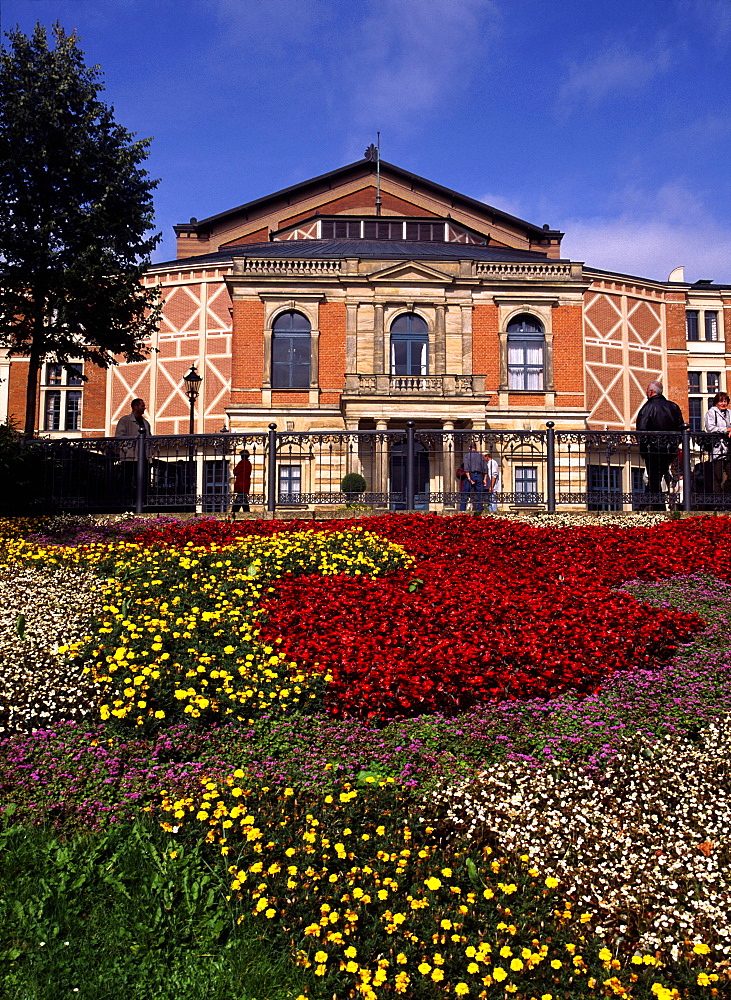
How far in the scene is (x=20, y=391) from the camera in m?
44.2

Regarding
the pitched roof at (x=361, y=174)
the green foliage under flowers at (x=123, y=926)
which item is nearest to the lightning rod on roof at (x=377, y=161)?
the pitched roof at (x=361, y=174)

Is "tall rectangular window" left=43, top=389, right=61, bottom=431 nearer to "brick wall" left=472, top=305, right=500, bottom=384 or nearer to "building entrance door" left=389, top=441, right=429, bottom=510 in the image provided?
"brick wall" left=472, top=305, right=500, bottom=384

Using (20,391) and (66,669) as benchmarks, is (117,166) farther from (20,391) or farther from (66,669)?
(20,391)

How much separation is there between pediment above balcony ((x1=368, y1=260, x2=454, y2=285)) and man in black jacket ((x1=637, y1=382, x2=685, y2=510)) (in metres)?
18.3

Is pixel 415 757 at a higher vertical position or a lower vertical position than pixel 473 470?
lower

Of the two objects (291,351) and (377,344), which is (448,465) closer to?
(377,344)

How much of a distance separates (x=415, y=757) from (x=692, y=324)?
162 feet

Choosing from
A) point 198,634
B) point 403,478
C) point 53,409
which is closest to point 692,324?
point 53,409

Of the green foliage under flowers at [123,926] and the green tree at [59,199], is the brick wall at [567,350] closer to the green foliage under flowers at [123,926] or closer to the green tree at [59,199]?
the green tree at [59,199]

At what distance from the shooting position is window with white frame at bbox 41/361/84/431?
1738 inches

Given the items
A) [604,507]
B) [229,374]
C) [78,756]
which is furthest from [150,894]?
[229,374]

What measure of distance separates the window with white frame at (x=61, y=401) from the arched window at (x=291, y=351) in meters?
16.6

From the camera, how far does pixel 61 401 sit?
145 feet

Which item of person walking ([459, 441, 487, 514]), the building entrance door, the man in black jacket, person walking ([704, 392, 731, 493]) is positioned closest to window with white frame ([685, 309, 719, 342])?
the building entrance door
